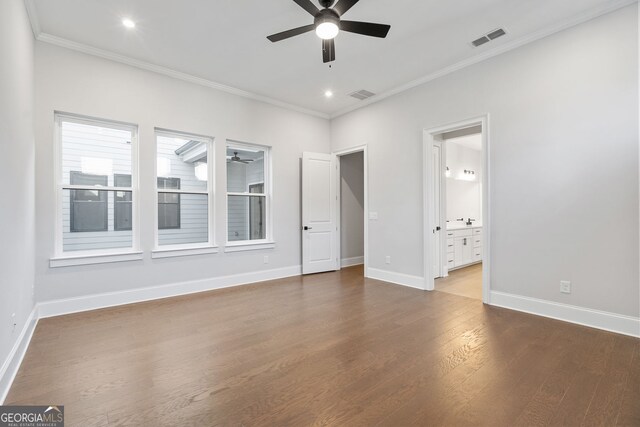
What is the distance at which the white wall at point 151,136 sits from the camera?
135 inches

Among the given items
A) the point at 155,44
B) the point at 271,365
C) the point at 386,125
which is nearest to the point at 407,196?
the point at 386,125

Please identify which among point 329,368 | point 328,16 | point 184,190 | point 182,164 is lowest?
point 329,368

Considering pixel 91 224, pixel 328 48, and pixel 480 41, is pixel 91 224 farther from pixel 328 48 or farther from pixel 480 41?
pixel 480 41

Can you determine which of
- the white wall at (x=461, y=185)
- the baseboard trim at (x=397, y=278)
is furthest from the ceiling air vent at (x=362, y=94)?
the baseboard trim at (x=397, y=278)

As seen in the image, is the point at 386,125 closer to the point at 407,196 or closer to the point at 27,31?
the point at 407,196

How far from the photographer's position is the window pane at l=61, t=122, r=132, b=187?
12.1 feet

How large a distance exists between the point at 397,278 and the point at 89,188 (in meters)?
4.58

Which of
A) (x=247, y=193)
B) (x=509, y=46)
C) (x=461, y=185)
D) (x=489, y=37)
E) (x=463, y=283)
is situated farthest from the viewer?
(x=461, y=185)

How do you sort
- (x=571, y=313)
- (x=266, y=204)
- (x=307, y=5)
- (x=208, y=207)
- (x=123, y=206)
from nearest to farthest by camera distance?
(x=307, y=5) → (x=571, y=313) → (x=123, y=206) → (x=208, y=207) → (x=266, y=204)

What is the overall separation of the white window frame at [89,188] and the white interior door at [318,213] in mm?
2706

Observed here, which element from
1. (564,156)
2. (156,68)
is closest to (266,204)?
(156,68)

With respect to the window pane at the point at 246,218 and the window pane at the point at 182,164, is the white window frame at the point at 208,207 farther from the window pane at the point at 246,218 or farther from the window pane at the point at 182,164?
the window pane at the point at 246,218

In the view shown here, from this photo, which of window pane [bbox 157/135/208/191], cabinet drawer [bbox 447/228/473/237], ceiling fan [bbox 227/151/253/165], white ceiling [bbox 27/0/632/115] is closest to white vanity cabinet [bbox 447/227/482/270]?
cabinet drawer [bbox 447/228/473/237]

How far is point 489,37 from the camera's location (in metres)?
3.46
